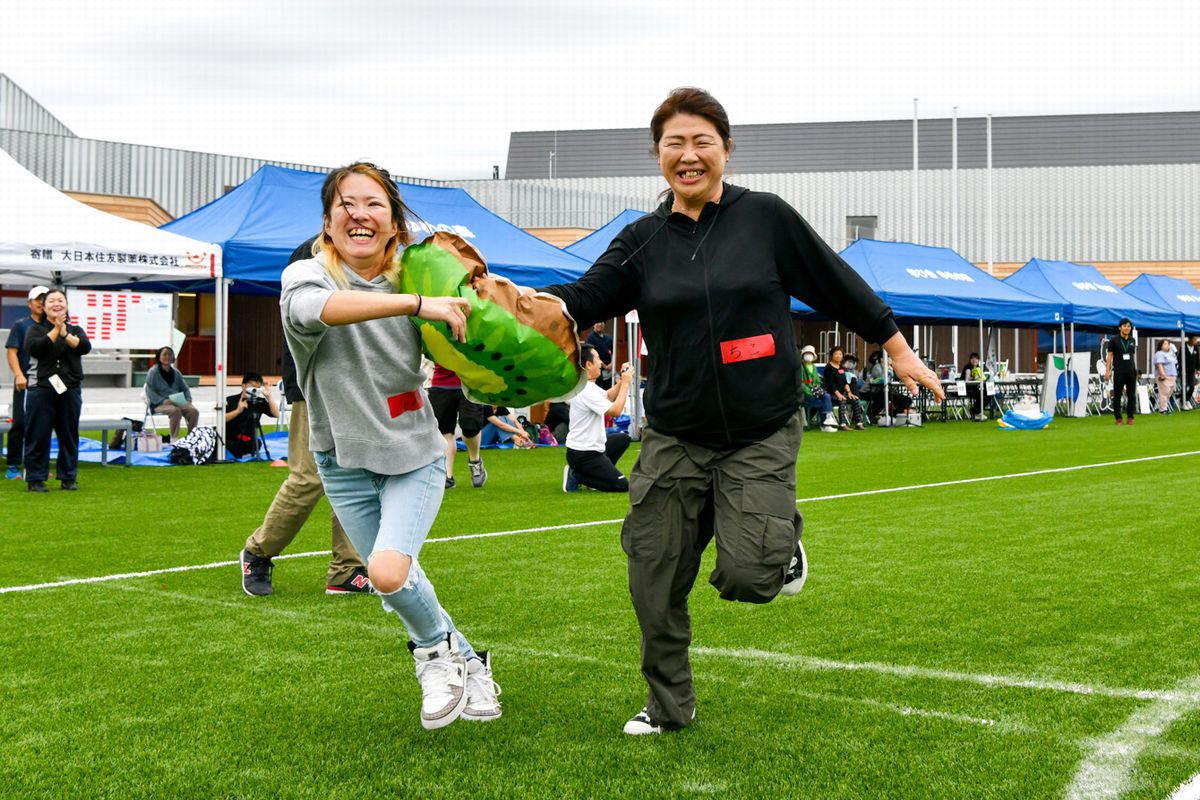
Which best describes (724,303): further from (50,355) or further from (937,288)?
(937,288)

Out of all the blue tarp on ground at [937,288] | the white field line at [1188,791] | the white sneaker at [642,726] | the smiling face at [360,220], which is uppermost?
the blue tarp on ground at [937,288]

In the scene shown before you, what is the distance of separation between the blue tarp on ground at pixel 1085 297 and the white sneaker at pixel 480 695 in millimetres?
25165

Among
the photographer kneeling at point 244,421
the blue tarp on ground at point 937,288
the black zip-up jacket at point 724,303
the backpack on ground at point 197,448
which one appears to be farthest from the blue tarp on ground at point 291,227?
the black zip-up jacket at point 724,303

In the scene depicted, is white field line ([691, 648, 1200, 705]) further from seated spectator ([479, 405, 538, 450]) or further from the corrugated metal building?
the corrugated metal building

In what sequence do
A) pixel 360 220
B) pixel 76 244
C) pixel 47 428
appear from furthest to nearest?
1. pixel 76 244
2. pixel 47 428
3. pixel 360 220

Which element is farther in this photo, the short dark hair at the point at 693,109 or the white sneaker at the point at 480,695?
the white sneaker at the point at 480,695

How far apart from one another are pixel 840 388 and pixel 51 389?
48.7ft

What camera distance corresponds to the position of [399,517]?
3795 mm

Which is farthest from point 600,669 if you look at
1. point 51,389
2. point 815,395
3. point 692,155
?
point 815,395

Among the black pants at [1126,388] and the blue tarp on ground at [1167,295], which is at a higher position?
the blue tarp on ground at [1167,295]

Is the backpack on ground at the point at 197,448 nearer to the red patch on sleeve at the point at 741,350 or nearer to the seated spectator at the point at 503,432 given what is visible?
the seated spectator at the point at 503,432

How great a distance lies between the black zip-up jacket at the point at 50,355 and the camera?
11547 millimetres

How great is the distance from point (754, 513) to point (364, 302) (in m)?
1.27

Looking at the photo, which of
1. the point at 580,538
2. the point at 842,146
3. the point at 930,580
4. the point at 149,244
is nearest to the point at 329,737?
the point at 930,580
